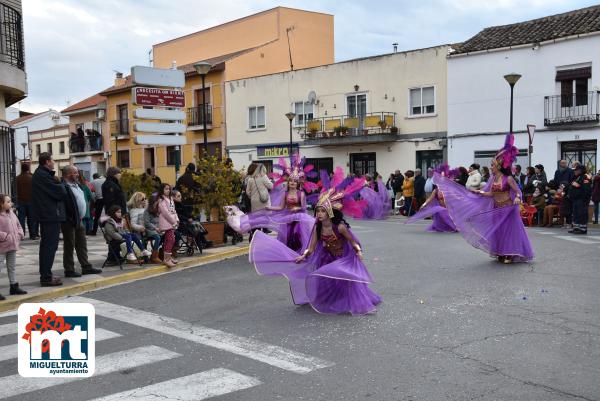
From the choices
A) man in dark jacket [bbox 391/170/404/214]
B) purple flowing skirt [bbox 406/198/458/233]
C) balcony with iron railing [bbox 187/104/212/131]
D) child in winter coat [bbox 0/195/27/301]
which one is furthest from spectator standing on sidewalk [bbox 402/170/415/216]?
balcony with iron railing [bbox 187/104/212/131]

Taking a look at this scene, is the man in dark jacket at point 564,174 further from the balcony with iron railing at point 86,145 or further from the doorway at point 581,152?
the balcony with iron railing at point 86,145

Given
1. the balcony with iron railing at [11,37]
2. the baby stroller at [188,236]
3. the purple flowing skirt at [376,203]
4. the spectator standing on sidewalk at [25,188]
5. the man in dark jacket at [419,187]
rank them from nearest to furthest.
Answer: the baby stroller at [188,236] → the balcony with iron railing at [11,37] → the spectator standing on sidewalk at [25,188] → the purple flowing skirt at [376,203] → the man in dark jacket at [419,187]

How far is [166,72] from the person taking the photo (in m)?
15.3

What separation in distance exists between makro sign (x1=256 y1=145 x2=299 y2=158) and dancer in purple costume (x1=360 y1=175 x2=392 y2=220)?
11388 mm

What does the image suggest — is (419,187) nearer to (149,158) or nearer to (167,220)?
(167,220)

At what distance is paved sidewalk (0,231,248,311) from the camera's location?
893 centimetres

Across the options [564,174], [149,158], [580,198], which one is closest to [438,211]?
[580,198]

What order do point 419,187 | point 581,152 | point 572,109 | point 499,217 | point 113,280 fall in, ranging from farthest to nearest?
point 572,109, point 581,152, point 419,187, point 499,217, point 113,280

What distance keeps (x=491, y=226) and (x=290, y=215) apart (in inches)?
145

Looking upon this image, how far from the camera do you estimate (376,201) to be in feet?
63.7

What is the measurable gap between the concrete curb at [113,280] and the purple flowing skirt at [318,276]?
135 inches

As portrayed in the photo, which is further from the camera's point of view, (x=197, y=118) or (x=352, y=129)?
(x=197, y=118)

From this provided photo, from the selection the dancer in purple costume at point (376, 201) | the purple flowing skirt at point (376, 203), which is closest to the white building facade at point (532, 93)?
the dancer in purple costume at point (376, 201)

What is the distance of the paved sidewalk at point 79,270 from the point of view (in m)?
8.93
